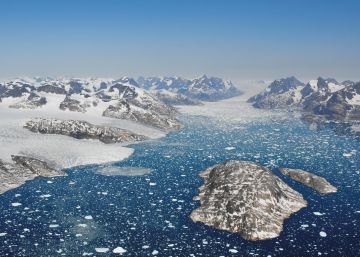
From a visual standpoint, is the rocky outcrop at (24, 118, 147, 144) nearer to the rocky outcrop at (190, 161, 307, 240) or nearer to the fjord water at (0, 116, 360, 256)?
the fjord water at (0, 116, 360, 256)

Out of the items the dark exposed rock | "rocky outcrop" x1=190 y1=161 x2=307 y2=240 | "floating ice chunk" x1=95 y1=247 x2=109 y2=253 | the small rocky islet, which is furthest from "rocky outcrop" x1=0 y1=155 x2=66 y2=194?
the dark exposed rock

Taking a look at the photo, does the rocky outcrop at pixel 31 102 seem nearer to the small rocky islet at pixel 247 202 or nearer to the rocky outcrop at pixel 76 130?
the rocky outcrop at pixel 76 130

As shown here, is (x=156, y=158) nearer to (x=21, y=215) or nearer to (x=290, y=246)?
(x=21, y=215)

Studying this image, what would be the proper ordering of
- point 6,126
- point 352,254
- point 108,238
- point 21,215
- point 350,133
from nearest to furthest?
point 352,254, point 108,238, point 21,215, point 6,126, point 350,133

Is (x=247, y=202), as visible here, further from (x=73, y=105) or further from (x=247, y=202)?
(x=73, y=105)

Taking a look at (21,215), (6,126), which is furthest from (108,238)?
(6,126)

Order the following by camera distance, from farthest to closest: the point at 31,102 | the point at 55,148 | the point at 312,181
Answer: the point at 31,102 → the point at 55,148 → the point at 312,181

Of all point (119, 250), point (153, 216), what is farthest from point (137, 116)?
point (119, 250)
